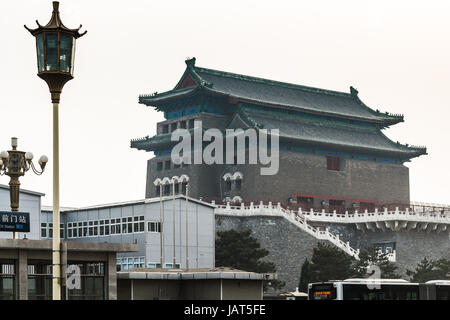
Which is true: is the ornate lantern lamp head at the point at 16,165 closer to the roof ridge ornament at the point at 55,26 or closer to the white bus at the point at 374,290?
the white bus at the point at 374,290

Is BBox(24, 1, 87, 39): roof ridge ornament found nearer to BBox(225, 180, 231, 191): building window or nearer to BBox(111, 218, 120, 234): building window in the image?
BBox(111, 218, 120, 234): building window

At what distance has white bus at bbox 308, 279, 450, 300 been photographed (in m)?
41.7

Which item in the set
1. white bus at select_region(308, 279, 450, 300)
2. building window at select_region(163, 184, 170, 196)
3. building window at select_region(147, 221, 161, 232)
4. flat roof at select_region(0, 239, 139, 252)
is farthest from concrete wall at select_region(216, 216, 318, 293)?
flat roof at select_region(0, 239, 139, 252)

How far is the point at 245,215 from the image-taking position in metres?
74.8

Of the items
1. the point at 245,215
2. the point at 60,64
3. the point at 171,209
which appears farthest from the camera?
the point at 245,215

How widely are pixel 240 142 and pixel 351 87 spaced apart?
1906 cm

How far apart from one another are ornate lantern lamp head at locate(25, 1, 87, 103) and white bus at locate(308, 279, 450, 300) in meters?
23.3

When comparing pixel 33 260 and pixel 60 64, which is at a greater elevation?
pixel 60 64

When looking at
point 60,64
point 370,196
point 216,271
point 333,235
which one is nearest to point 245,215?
point 333,235

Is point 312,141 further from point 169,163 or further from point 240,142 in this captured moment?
point 169,163

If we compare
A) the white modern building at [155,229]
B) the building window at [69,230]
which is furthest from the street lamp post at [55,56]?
the building window at [69,230]

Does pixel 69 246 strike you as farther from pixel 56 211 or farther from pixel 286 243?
pixel 286 243

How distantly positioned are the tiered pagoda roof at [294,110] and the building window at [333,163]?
1.68 m

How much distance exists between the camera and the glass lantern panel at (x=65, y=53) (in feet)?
68.0
